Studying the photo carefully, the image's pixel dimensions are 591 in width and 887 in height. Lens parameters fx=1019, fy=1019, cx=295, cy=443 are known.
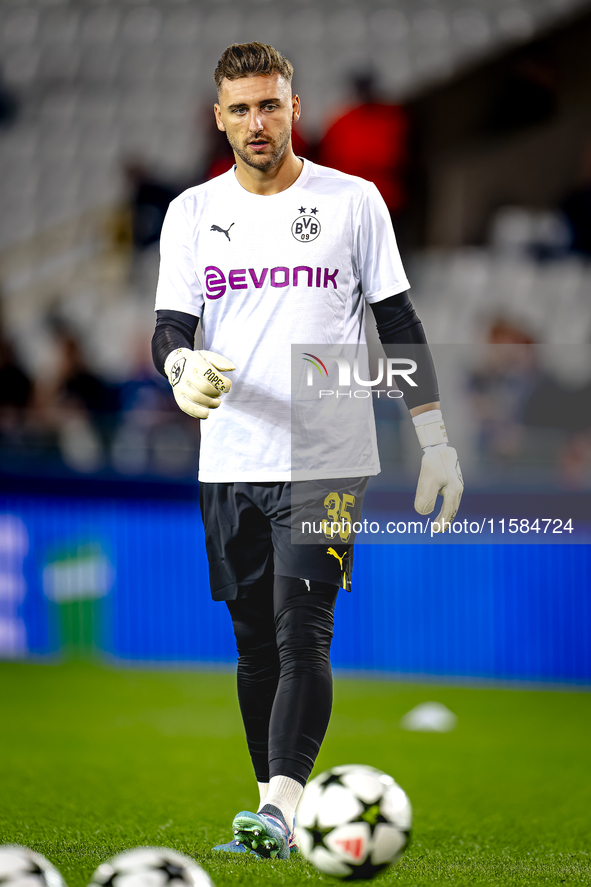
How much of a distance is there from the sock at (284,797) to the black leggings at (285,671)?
2 cm

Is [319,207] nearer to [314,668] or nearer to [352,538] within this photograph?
[352,538]

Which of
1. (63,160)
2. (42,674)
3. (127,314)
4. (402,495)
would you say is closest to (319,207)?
(402,495)

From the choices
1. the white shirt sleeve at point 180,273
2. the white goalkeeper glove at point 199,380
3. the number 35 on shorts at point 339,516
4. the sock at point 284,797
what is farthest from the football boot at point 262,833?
the white shirt sleeve at point 180,273

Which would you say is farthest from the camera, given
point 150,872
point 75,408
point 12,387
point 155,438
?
point 12,387

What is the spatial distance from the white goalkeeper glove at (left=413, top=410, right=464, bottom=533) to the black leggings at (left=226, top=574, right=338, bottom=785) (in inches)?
14.1

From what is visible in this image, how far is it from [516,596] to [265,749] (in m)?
3.44

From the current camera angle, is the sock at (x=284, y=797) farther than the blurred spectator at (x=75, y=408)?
No

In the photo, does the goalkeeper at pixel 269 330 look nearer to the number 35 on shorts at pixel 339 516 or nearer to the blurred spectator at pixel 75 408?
the number 35 on shorts at pixel 339 516

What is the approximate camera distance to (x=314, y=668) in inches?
104

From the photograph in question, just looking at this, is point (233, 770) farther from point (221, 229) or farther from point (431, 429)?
point (221, 229)

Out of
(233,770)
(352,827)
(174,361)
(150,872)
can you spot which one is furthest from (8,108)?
(150,872)

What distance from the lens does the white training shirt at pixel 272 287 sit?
9.04ft

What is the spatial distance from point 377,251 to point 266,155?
0.40 metres

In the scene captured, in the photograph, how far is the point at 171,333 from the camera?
279 centimetres
